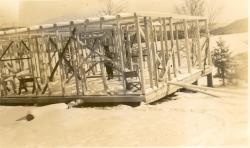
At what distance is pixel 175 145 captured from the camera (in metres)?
7.56

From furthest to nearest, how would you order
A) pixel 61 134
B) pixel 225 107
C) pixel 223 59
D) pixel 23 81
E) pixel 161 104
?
pixel 223 59
pixel 23 81
pixel 161 104
pixel 225 107
pixel 61 134

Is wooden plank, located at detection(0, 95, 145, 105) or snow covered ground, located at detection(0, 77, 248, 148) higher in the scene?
wooden plank, located at detection(0, 95, 145, 105)

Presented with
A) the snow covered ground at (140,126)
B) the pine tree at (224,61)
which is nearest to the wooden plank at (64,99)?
the snow covered ground at (140,126)

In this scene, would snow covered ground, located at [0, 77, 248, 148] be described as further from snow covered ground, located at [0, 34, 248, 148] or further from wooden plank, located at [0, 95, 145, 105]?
wooden plank, located at [0, 95, 145, 105]

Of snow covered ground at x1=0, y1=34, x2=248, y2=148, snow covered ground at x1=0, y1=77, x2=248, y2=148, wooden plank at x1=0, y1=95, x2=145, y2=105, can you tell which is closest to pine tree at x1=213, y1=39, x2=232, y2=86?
snow covered ground at x1=0, y1=77, x2=248, y2=148

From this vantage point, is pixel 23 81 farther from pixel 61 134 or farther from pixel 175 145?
pixel 175 145

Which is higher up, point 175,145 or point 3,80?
point 3,80

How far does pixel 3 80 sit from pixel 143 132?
748 centimetres

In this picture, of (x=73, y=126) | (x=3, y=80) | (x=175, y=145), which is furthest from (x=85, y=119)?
(x=3, y=80)

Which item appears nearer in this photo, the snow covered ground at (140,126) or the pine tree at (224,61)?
the snow covered ground at (140,126)

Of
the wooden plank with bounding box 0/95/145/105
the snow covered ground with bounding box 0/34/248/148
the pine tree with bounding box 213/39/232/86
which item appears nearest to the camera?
the snow covered ground with bounding box 0/34/248/148

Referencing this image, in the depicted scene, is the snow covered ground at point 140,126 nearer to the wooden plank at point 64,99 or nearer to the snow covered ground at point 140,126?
the snow covered ground at point 140,126

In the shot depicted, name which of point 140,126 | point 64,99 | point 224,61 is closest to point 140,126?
point 140,126

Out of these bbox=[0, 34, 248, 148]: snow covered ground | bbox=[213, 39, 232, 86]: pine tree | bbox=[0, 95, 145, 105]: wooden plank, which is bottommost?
bbox=[0, 34, 248, 148]: snow covered ground
